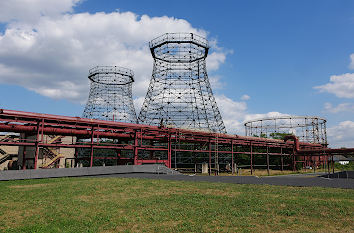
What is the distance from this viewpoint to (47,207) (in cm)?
1241

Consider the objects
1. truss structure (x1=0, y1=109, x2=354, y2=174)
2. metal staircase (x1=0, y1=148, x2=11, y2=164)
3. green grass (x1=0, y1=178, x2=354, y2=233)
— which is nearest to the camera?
green grass (x1=0, y1=178, x2=354, y2=233)

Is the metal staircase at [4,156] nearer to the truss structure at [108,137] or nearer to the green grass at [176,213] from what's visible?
the truss structure at [108,137]

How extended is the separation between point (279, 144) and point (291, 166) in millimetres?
7104

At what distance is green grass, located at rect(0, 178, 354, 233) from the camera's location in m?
9.27

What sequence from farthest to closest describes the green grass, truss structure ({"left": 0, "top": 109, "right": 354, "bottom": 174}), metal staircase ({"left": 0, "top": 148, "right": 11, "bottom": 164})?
metal staircase ({"left": 0, "top": 148, "right": 11, "bottom": 164}) < truss structure ({"left": 0, "top": 109, "right": 354, "bottom": 174}) < the green grass

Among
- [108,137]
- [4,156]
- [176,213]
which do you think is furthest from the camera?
[4,156]

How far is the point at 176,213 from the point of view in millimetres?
11164

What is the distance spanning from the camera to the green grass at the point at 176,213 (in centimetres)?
927

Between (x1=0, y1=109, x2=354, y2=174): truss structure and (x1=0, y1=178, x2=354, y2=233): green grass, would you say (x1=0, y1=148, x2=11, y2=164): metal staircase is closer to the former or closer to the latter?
(x1=0, y1=109, x2=354, y2=174): truss structure

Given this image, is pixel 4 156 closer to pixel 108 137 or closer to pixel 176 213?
pixel 108 137

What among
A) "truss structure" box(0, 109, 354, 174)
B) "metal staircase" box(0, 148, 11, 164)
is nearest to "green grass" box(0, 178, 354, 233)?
"truss structure" box(0, 109, 354, 174)

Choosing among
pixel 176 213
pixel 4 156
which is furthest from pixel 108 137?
pixel 176 213

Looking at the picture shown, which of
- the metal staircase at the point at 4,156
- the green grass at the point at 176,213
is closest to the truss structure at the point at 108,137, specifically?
the metal staircase at the point at 4,156

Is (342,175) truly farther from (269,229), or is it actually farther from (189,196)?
(269,229)
